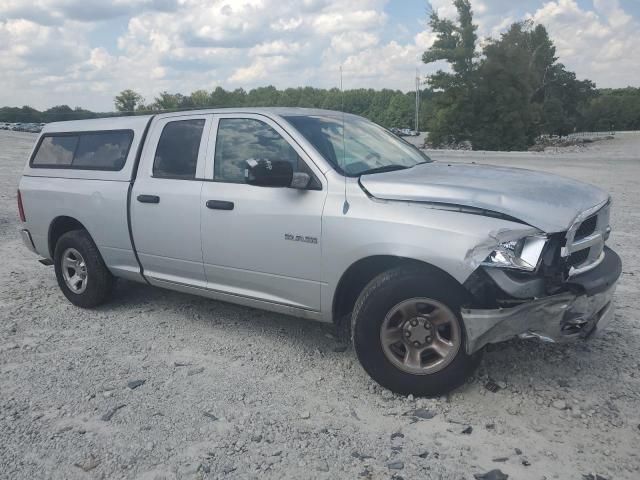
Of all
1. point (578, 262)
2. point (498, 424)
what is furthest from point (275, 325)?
point (578, 262)

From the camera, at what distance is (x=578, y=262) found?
3.60 m

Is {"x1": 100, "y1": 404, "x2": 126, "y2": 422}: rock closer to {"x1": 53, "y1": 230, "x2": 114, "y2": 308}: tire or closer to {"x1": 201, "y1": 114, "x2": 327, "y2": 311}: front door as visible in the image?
{"x1": 201, "y1": 114, "x2": 327, "y2": 311}: front door

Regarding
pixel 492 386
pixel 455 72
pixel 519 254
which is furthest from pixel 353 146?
pixel 455 72

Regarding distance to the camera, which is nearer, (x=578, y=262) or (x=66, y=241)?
(x=578, y=262)

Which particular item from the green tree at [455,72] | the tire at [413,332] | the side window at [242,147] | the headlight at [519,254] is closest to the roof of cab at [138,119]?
the side window at [242,147]

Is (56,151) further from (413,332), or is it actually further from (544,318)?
(544,318)

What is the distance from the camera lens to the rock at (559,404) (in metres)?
3.54

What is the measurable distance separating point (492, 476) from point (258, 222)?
7.60 feet

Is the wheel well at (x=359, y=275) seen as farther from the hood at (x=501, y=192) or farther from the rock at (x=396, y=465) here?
the rock at (x=396, y=465)

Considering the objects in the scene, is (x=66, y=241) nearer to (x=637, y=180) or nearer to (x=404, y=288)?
(x=404, y=288)

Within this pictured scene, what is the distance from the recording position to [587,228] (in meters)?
3.67

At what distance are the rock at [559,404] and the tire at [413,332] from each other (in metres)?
0.55

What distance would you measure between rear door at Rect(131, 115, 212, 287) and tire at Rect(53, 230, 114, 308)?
69cm

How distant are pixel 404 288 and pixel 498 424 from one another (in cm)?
98
